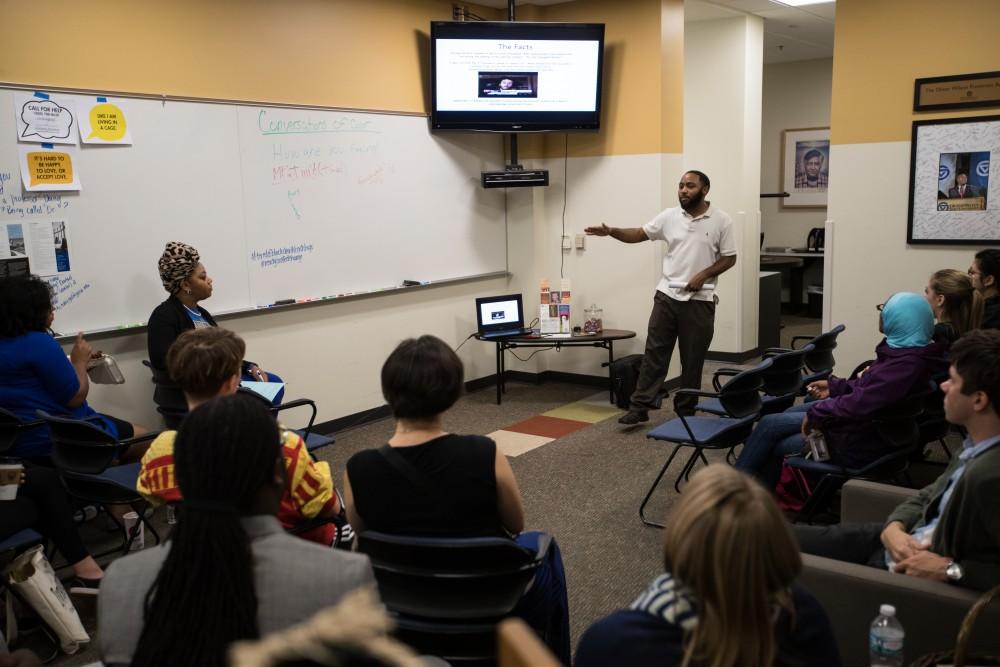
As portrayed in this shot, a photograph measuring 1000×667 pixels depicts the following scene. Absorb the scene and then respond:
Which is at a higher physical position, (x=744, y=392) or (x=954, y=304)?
(x=954, y=304)

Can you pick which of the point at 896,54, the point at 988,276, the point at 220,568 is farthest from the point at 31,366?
the point at 896,54

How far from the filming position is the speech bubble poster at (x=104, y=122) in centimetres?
408

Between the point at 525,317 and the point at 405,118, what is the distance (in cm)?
195

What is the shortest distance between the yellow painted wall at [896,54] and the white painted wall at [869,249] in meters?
0.16

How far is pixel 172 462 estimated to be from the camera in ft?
7.39

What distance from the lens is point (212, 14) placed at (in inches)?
183

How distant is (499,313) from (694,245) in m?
1.63

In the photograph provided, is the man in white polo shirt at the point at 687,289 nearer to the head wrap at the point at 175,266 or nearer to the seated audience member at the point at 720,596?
the head wrap at the point at 175,266

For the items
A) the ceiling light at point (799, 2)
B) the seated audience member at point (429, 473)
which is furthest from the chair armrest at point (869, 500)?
the ceiling light at point (799, 2)

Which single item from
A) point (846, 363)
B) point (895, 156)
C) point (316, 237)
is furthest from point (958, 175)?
point (316, 237)

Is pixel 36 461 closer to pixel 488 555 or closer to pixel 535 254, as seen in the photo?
pixel 488 555

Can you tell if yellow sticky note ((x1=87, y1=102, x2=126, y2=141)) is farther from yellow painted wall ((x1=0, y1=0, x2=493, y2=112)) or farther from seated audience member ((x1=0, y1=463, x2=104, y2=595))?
seated audience member ((x1=0, y1=463, x2=104, y2=595))

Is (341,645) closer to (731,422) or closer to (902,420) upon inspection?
(902,420)

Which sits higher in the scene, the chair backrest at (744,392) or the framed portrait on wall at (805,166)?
the framed portrait on wall at (805,166)
